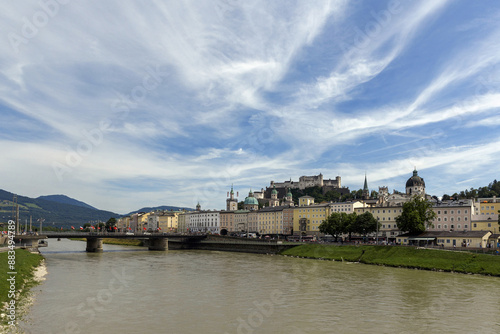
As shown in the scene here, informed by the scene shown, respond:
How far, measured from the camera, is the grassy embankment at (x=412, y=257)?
52188mm

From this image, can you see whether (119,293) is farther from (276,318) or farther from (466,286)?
(466,286)

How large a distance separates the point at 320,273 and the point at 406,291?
50.0 ft

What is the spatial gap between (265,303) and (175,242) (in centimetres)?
10238

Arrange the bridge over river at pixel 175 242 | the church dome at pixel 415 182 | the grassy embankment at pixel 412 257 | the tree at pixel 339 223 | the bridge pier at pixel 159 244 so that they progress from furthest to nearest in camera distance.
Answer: the church dome at pixel 415 182 < the bridge pier at pixel 159 244 < the tree at pixel 339 223 < the bridge over river at pixel 175 242 < the grassy embankment at pixel 412 257

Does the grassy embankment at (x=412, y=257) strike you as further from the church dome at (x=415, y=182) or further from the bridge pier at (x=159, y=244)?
the church dome at (x=415, y=182)

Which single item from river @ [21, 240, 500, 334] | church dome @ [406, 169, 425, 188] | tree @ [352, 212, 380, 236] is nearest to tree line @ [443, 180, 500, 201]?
church dome @ [406, 169, 425, 188]

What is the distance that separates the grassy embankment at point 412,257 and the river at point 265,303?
4.23m

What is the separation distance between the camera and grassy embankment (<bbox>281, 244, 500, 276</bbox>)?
171 ft

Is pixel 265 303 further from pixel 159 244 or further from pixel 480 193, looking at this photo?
pixel 480 193

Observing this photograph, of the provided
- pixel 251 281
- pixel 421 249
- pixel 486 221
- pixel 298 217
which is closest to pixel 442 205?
pixel 486 221

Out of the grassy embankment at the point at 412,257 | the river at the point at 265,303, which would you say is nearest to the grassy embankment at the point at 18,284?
the river at the point at 265,303

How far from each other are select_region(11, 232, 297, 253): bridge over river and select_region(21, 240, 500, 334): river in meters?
44.8

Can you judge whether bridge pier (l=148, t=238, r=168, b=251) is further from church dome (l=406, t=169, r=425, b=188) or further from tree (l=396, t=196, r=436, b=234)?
church dome (l=406, t=169, r=425, b=188)

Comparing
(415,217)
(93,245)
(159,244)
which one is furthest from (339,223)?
(93,245)
